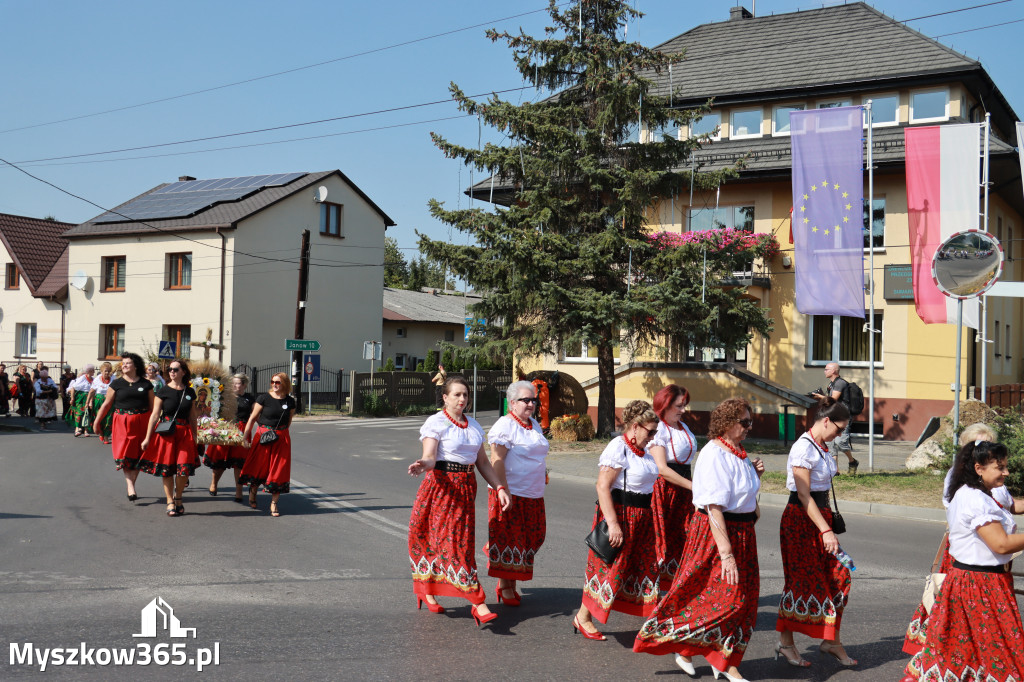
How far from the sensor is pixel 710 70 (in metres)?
27.8

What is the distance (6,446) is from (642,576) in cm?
1708

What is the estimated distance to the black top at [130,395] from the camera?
11.0 metres

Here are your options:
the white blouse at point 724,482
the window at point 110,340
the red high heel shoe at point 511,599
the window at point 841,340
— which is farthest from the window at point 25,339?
the white blouse at point 724,482

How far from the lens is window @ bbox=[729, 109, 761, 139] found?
25.9 metres

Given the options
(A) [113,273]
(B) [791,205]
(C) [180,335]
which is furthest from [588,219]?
(A) [113,273]

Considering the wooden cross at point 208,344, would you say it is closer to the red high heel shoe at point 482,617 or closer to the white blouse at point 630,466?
the red high heel shoe at point 482,617

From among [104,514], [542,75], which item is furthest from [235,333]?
[104,514]

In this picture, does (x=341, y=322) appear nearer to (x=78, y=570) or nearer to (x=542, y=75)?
(x=542, y=75)

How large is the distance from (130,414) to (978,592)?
947 cm

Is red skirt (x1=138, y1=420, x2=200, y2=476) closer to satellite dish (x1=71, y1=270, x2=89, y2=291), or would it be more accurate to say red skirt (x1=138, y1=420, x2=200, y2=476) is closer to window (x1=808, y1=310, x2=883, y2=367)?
window (x1=808, y1=310, x2=883, y2=367)

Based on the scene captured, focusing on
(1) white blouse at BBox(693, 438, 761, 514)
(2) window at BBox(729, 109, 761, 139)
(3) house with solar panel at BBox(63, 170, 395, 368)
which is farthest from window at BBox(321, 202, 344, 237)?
(1) white blouse at BBox(693, 438, 761, 514)

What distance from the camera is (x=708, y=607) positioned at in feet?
16.8

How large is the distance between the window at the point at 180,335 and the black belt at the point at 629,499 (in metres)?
33.4

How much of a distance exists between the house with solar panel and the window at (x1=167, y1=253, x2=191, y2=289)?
0.05 m
